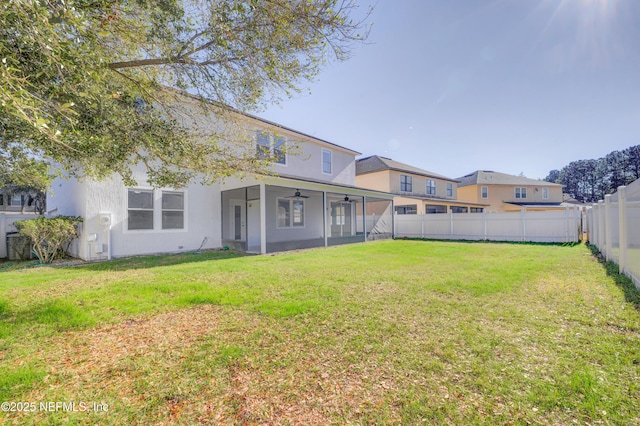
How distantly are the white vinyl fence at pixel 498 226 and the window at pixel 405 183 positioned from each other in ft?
21.7

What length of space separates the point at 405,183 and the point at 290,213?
46.5ft

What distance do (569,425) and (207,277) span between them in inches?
254

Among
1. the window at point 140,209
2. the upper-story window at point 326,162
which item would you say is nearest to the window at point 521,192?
the upper-story window at point 326,162

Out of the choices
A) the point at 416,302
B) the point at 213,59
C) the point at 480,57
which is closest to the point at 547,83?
the point at 480,57

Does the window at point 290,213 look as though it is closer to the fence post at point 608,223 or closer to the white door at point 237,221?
the white door at point 237,221

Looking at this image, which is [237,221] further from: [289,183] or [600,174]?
[600,174]

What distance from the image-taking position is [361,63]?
895cm

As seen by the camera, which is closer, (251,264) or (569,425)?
(569,425)

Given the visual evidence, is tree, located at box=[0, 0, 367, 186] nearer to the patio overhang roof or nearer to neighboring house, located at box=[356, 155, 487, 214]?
the patio overhang roof

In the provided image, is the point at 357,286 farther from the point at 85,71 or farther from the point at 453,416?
the point at 85,71

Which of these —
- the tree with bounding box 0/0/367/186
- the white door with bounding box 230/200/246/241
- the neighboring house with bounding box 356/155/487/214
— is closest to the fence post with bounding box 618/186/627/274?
the tree with bounding box 0/0/367/186

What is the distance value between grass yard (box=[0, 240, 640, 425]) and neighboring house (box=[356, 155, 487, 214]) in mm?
16909

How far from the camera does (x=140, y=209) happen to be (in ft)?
33.0

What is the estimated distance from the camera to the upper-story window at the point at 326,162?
16797mm
